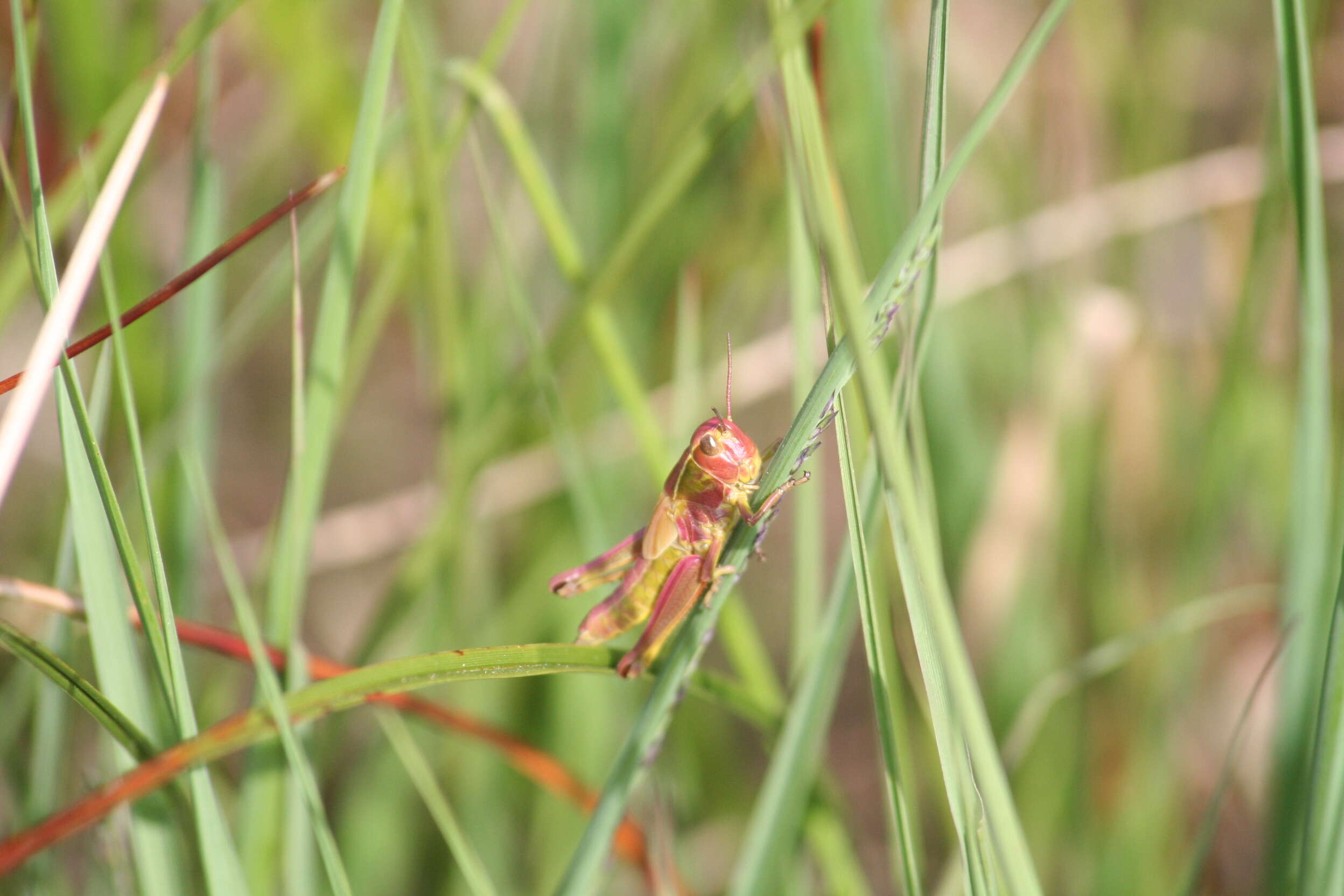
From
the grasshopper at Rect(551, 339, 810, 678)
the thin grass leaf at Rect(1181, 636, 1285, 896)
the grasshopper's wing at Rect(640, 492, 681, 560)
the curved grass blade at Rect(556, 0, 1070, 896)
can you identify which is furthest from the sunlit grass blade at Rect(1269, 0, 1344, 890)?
the grasshopper's wing at Rect(640, 492, 681, 560)

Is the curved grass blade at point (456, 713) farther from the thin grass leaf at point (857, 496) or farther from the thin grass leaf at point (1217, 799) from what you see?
the thin grass leaf at point (1217, 799)

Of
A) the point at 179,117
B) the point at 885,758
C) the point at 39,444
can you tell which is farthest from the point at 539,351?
the point at 39,444

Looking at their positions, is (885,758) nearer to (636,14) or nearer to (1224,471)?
(1224,471)

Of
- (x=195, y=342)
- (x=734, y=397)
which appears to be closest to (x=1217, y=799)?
(x=734, y=397)

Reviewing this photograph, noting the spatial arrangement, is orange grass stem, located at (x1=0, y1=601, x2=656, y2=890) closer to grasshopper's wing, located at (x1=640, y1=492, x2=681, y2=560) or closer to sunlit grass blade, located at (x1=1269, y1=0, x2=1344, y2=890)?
grasshopper's wing, located at (x1=640, y1=492, x2=681, y2=560)

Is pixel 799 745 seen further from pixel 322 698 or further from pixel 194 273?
pixel 194 273

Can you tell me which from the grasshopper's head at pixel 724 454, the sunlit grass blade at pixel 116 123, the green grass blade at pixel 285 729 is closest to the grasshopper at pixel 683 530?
the grasshopper's head at pixel 724 454
